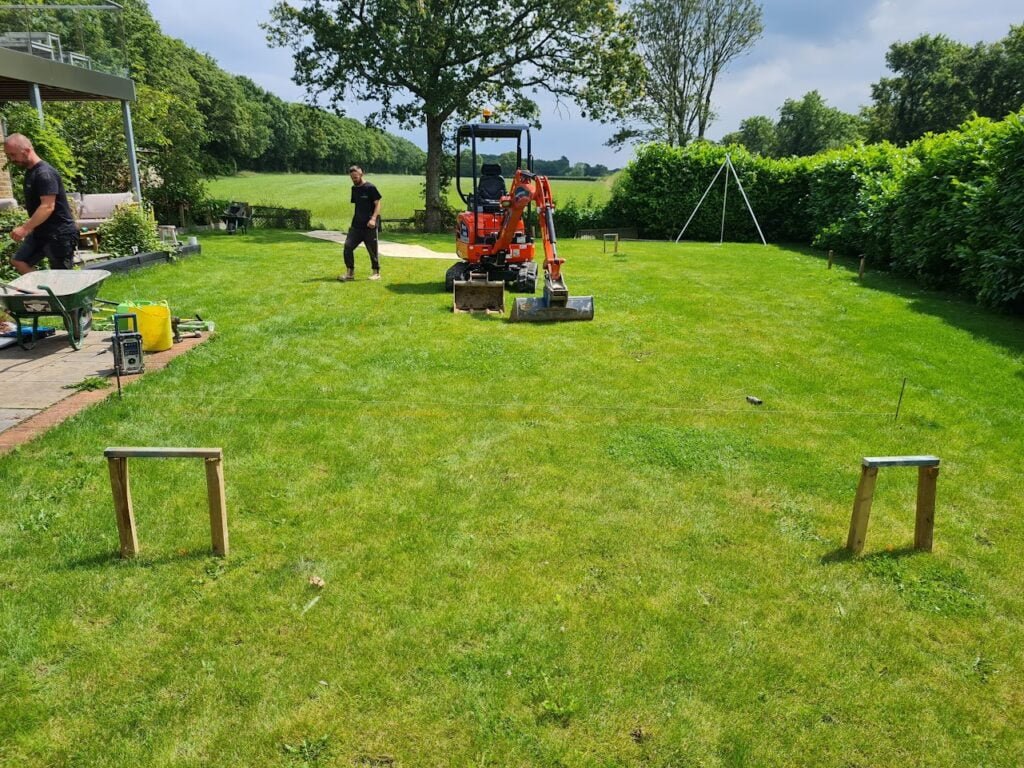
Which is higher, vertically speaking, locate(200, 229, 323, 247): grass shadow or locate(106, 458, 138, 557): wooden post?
locate(200, 229, 323, 247): grass shadow

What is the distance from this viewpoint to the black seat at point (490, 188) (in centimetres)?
1058

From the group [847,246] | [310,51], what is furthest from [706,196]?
[310,51]

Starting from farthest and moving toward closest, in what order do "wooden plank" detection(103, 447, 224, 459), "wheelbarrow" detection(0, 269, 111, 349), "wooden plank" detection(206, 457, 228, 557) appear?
"wheelbarrow" detection(0, 269, 111, 349), "wooden plank" detection(206, 457, 228, 557), "wooden plank" detection(103, 447, 224, 459)

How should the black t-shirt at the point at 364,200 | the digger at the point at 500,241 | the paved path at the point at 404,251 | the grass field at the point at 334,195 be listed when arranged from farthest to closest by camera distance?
the grass field at the point at 334,195
the paved path at the point at 404,251
the black t-shirt at the point at 364,200
the digger at the point at 500,241

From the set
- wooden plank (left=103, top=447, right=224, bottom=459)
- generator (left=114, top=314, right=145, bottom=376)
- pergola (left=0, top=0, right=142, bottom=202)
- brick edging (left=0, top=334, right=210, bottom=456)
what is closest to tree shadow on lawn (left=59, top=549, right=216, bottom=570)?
wooden plank (left=103, top=447, right=224, bottom=459)

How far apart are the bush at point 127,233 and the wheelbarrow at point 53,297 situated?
19.6 ft

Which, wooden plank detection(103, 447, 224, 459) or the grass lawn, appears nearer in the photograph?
the grass lawn

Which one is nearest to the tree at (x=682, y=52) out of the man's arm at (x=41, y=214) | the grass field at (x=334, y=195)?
the grass field at (x=334, y=195)

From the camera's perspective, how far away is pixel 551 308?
9.06m

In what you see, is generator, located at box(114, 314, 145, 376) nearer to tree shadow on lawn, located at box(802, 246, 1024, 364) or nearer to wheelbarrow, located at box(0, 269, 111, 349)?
wheelbarrow, located at box(0, 269, 111, 349)

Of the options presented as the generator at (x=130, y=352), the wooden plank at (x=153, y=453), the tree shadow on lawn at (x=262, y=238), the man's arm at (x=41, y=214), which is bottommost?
the generator at (x=130, y=352)

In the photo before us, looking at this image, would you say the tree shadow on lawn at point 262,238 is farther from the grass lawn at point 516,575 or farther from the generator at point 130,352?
the grass lawn at point 516,575

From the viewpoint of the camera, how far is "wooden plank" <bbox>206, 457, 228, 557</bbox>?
10.7 ft

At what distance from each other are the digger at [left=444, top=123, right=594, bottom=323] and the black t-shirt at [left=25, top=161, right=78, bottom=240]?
480 cm
